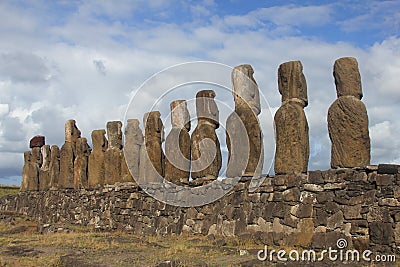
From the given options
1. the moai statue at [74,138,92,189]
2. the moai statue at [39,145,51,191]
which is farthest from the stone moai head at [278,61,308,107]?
→ the moai statue at [39,145,51,191]

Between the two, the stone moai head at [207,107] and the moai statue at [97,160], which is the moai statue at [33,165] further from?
the stone moai head at [207,107]

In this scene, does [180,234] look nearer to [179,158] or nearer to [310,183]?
[179,158]

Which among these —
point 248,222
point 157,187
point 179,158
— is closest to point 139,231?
point 157,187

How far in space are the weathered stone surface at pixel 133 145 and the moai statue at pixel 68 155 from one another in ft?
17.2

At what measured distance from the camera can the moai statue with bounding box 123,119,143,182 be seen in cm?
1800

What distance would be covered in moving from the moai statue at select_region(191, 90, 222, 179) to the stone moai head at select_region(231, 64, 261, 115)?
51.7 inches

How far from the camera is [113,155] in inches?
754

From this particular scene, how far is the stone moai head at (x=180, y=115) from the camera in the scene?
52.3 feet

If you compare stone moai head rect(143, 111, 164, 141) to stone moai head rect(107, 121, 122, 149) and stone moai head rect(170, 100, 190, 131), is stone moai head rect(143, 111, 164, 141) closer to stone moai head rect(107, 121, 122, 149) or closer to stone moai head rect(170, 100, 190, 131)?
stone moai head rect(170, 100, 190, 131)

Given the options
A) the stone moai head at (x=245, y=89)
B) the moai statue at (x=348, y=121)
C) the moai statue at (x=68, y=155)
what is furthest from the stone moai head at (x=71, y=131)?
the moai statue at (x=348, y=121)

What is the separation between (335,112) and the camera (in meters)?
10.8

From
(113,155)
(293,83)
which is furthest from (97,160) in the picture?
(293,83)
